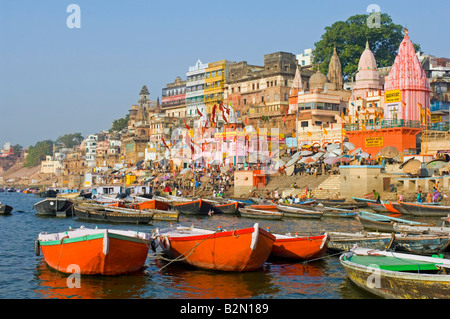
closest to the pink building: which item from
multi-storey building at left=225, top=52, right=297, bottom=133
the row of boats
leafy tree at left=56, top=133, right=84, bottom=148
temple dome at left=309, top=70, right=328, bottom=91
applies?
temple dome at left=309, top=70, right=328, bottom=91

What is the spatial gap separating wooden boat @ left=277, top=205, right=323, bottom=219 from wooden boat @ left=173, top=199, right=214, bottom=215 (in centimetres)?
603

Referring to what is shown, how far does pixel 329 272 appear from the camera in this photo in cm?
1800

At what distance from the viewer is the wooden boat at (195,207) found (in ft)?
129

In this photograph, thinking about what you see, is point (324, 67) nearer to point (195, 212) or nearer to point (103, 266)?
point (195, 212)

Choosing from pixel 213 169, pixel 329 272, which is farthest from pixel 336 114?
pixel 329 272

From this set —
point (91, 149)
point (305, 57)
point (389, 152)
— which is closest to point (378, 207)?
point (389, 152)

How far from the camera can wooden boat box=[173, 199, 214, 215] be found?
129 ft

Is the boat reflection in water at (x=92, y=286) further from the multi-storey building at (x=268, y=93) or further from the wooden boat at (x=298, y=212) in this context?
the multi-storey building at (x=268, y=93)

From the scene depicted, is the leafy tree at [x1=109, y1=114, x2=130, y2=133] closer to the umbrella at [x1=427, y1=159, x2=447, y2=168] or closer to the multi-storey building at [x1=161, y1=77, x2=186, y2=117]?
the multi-storey building at [x1=161, y1=77, x2=186, y2=117]

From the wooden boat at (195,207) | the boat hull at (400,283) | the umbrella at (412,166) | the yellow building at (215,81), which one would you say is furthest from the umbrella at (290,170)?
the boat hull at (400,283)

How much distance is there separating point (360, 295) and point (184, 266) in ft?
20.7

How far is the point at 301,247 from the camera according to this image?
19.1 metres

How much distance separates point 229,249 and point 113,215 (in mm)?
17537
